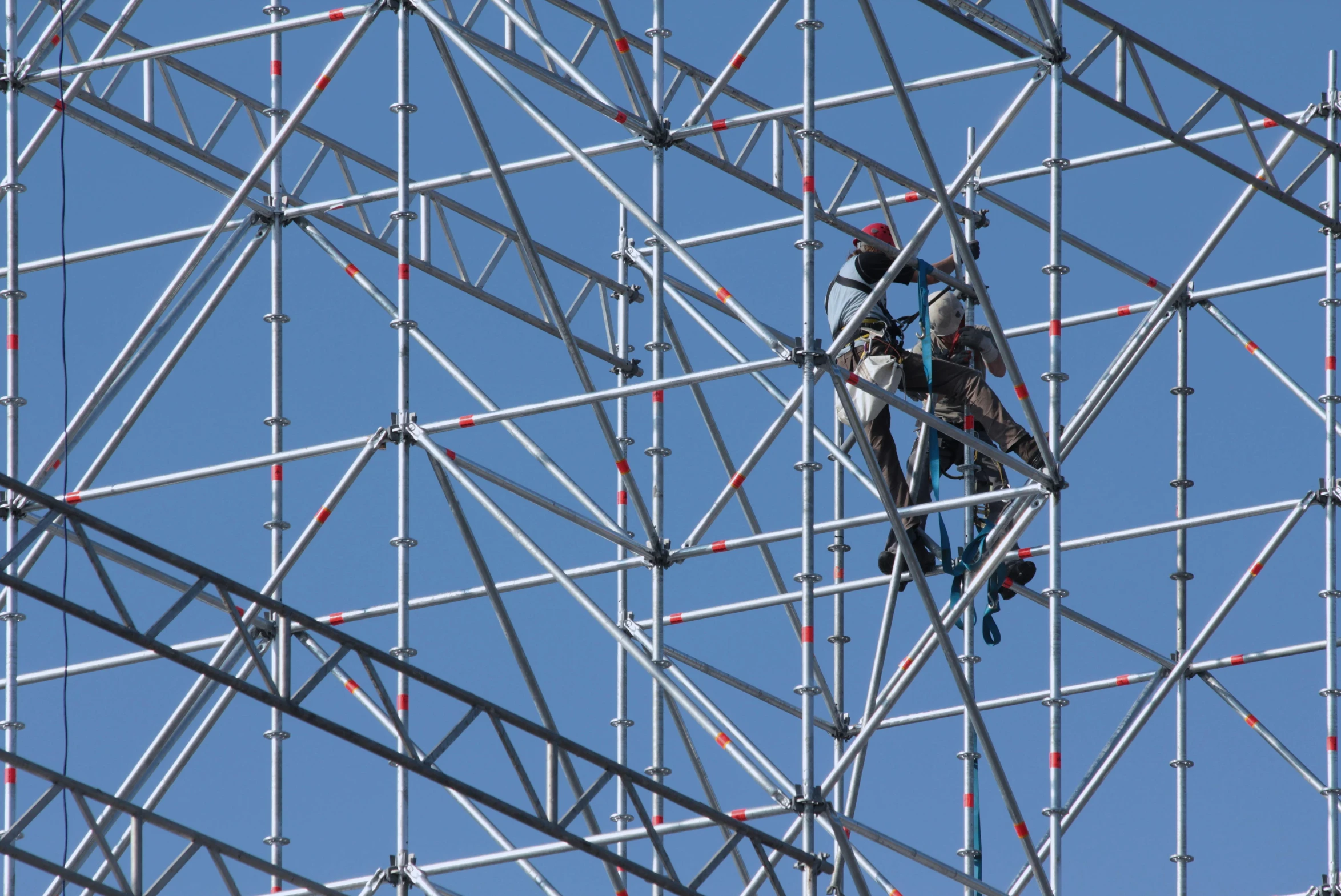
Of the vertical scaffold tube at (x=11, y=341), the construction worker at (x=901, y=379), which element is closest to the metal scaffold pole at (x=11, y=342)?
the vertical scaffold tube at (x=11, y=341)

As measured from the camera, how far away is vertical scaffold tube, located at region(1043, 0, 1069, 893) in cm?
1798

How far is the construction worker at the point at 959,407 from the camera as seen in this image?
68.0ft

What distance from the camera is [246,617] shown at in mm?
20188

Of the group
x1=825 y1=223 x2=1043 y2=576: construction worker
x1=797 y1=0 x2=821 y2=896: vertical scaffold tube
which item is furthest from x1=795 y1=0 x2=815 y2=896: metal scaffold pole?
x1=825 y1=223 x2=1043 y2=576: construction worker

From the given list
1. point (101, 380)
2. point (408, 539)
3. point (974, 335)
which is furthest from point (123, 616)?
point (974, 335)

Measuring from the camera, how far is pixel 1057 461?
1856 centimetres

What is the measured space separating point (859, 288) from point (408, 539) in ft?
11.4

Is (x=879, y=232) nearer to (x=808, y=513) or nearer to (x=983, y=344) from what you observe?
(x=983, y=344)

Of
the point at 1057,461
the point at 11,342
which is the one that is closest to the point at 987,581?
the point at 1057,461

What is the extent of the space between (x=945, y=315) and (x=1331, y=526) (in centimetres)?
291

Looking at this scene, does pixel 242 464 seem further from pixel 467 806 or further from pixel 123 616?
pixel 123 616

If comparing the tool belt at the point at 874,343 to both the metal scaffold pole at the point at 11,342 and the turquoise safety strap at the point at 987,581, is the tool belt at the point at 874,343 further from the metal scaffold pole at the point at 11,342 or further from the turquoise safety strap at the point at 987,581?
the metal scaffold pole at the point at 11,342

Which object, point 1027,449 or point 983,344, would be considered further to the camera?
point 983,344

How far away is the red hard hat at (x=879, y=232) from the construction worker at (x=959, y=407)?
0.60 metres
